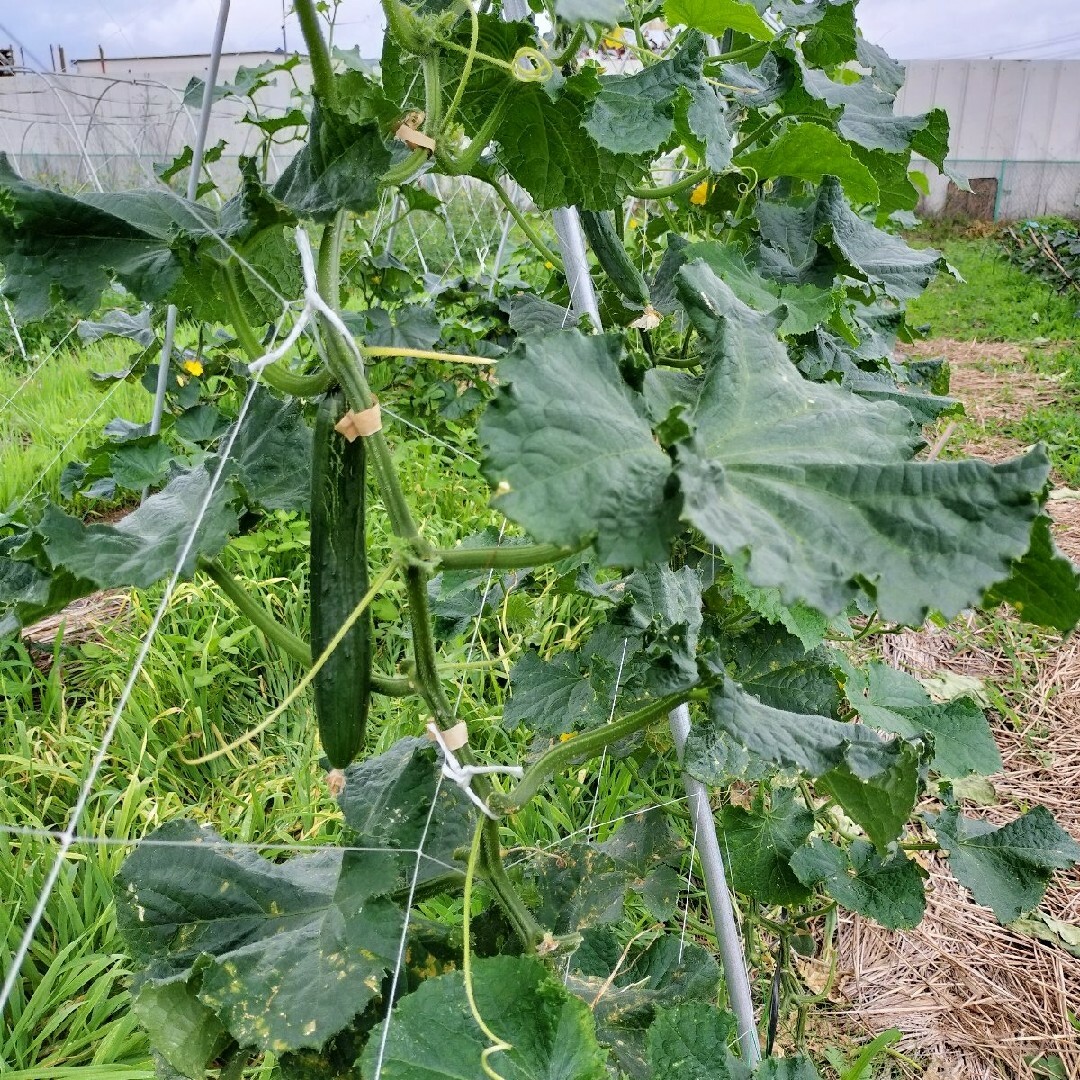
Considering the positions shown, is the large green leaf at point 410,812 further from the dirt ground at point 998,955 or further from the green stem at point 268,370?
the dirt ground at point 998,955

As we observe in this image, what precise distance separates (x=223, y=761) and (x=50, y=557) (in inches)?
60.7

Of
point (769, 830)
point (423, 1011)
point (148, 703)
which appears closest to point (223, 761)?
point (148, 703)

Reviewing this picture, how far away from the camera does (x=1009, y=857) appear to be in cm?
135

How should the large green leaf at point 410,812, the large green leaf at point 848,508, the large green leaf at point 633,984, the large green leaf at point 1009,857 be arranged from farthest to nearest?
the large green leaf at point 1009,857, the large green leaf at point 633,984, the large green leaf at point 410,812, the large green leaf at point 848,508

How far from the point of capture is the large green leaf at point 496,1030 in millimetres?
772

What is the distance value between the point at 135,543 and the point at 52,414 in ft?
10.7

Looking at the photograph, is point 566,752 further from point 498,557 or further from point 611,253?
point 611,253

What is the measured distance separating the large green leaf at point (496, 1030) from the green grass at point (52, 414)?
242 cm

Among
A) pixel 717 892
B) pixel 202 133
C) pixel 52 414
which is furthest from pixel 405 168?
pixel 52 414

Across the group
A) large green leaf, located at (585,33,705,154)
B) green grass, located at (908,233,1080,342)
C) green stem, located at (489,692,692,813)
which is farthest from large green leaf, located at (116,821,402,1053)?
green grass, located at (908,233,1080,342)

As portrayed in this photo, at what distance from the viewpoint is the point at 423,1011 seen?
2.59ft

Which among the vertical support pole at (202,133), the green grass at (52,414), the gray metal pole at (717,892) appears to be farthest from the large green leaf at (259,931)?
the green grass at (52,414)

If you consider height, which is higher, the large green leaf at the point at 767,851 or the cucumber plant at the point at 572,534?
the cucumber plant at the point at 572,534

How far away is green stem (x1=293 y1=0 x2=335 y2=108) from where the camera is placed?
2.02 feet
